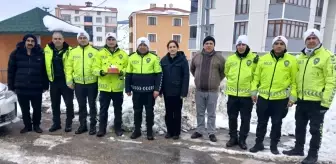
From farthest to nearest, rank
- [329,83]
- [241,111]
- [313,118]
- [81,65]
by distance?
[81,65] → [241,111] → [313,118] → [329,83]

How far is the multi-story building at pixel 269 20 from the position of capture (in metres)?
22.0

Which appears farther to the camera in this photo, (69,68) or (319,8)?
(319,8)

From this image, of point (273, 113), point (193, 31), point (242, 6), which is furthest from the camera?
point (193, 31)

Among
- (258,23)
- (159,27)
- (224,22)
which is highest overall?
(159,27)

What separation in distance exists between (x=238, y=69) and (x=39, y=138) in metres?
3.96

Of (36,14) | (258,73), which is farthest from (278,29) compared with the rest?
(258,73)

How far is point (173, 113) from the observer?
528 centimetres

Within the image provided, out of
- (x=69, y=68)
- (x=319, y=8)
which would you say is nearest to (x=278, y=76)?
(x=69, y=68)

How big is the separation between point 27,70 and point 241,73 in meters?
4.03

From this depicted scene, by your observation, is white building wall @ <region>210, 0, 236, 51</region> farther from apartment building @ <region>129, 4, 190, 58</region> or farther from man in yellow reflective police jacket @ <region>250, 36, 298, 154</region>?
man in yellow reflective police jacket @ <region>250, 36, 298, 154</region>

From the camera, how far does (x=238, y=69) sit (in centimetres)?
470

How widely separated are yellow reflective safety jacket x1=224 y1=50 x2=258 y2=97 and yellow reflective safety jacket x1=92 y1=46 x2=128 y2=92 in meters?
2.04

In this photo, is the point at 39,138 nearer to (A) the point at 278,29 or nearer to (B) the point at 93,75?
(B) the point at 93,75

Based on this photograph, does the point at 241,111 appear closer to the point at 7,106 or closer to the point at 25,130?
the point at 25,130
